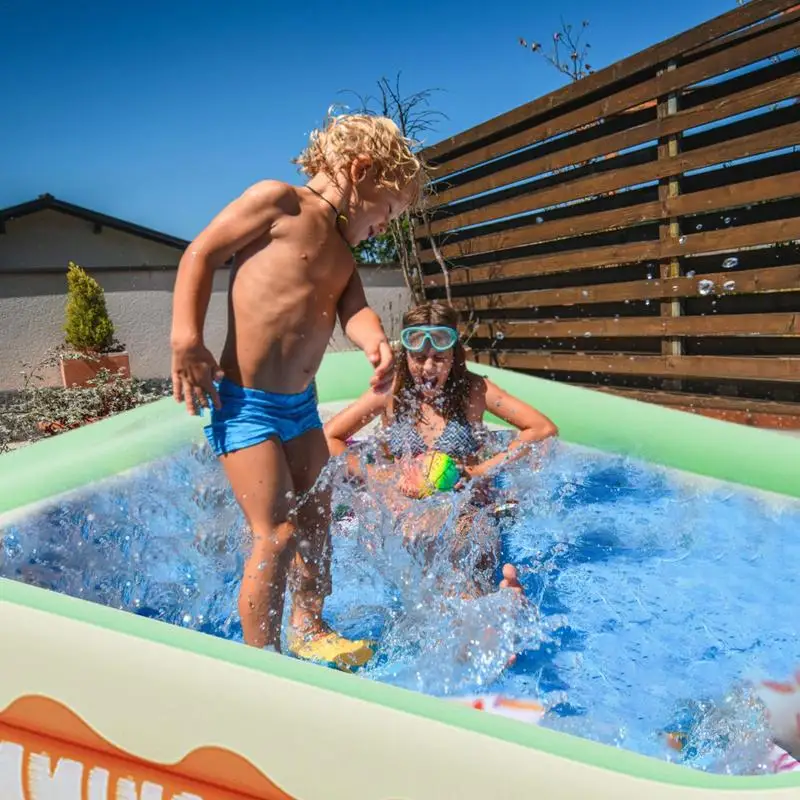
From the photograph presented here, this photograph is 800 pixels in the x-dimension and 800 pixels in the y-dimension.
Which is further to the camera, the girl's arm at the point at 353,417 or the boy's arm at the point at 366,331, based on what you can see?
the girl's arm at the point at 353,417

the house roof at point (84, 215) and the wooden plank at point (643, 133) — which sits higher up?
the house roof at point (84, 215)

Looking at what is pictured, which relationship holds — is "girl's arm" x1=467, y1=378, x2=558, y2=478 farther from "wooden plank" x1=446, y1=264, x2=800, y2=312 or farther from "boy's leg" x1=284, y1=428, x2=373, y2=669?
"wooden plank" x1=446, y1=264, x2=800, y2=312

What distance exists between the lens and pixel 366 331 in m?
2.03

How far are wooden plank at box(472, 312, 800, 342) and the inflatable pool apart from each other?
12.5 ft

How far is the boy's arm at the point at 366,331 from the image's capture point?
194cm

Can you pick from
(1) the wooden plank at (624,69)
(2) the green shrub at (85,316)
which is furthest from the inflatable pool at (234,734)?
(2) the green shrub at (85,316)

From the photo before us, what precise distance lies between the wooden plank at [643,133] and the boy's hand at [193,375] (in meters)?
3.58

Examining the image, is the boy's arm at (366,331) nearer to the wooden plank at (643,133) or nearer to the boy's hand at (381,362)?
the boy's hand at (381,362)

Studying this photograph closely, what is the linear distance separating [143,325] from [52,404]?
10.8 ft

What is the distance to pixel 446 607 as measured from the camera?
2.10 meters

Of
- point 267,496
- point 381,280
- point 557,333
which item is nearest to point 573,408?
point 267,496

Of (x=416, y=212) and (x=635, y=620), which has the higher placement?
(x=416, y=212)

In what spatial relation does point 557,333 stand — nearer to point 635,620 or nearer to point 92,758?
point 635,620

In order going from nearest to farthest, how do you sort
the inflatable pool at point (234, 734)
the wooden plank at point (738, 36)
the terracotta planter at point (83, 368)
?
1. the inflatable pool at point (234, 734)
2. the wooden plank at point (738, 36)
3. the terracotta planter at point (83, 368)
